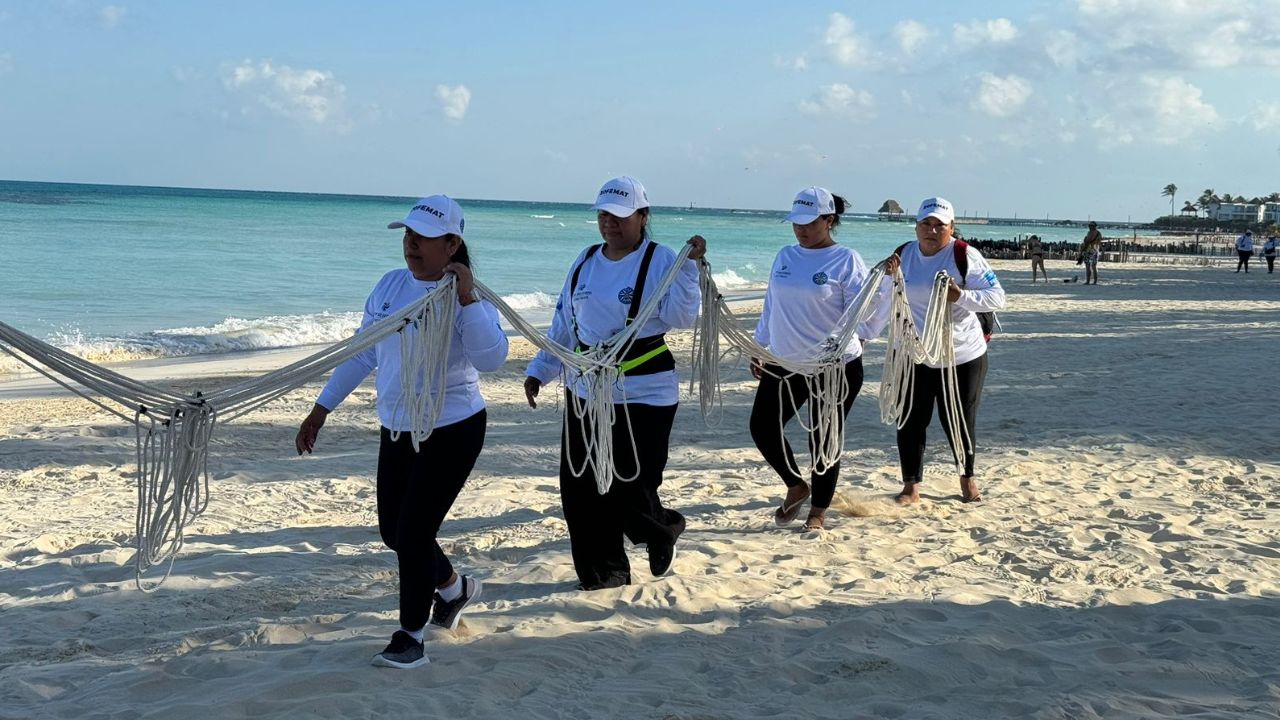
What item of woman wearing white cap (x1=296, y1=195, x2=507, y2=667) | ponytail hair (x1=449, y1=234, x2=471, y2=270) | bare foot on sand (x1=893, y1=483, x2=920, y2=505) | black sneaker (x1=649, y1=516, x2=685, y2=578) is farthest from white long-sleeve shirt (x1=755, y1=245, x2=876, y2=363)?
woman wearing white cap (x1=296, y1=195, x2=507, y2=667)

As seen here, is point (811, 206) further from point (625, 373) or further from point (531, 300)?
point (531, 300)

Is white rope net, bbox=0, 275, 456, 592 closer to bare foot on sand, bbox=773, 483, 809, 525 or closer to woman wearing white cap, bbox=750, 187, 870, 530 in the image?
woman wearing white cap, bbox=750, 187, 870, 530

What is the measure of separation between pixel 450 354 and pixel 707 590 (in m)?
1.60

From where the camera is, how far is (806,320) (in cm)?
536

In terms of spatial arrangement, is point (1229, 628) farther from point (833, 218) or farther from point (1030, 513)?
point (833, 218)

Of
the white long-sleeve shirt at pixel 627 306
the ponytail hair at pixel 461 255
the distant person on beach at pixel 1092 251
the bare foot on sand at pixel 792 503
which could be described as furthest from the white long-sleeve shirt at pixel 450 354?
the distant person on beach at pixel 1092 251

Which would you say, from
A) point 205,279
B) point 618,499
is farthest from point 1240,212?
point 618,499

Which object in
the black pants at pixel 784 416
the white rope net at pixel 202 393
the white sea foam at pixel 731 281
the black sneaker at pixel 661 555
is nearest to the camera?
the white rope net at pixel 202 393

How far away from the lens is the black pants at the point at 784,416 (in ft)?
17.9

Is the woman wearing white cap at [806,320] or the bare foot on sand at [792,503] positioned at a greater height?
the woman wearing white cap at [806,320]

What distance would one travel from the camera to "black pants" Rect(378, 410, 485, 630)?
3.52 m

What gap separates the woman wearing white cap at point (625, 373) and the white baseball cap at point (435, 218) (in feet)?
2.15

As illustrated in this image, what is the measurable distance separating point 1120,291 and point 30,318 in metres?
23.0

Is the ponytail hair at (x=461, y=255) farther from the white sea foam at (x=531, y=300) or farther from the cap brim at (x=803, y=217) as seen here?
the white sea foam at (x=531, y=300)
